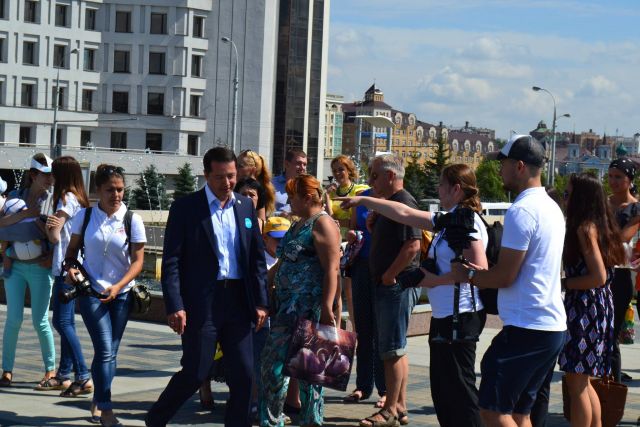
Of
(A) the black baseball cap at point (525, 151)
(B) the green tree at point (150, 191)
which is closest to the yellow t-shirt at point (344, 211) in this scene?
(A) the black baseball cap at point (525, 151)

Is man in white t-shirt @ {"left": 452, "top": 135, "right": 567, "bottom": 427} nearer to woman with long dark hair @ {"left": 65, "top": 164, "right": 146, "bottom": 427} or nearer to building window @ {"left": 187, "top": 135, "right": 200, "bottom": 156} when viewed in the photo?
woman with long dark hair @ {"left": 65, "top": 164, "right": 146, "bottom": 427}

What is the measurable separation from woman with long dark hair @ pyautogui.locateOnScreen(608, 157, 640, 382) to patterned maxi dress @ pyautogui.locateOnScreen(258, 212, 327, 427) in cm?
244

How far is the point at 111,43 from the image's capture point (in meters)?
90.0

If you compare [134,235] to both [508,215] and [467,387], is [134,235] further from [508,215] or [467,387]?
[508,215]

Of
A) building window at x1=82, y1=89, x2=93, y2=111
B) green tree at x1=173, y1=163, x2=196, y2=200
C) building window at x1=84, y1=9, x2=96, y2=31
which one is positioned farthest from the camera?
building window at x1=82, y1=89, x2=93, y2=111

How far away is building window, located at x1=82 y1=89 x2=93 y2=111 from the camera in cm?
8962

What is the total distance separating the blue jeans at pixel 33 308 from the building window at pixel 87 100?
81708 millimetres

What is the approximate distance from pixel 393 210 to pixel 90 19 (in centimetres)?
8625

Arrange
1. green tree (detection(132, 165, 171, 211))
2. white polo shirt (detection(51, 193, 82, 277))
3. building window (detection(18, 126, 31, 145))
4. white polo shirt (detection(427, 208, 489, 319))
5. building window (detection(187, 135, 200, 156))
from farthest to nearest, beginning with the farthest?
1. building window (detection(187, 135, 200, 156))
2. building window (detection(18, 126, 31, 145))
3. green tree (detection(132, 165, 171, 211))
4. white polo shirt (detection(51, 193, 82, 277))
5. white polo shirt (detection(427, 208, 489, 319))

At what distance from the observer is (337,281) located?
7602mm

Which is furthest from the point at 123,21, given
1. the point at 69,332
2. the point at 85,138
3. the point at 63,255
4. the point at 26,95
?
the point at 69,332

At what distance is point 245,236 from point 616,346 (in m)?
3.35

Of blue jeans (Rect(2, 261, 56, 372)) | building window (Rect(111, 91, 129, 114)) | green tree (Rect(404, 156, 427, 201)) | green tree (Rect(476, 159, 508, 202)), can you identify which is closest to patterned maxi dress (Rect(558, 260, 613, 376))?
blue jeans (Rect(2, 261, 56, 372))

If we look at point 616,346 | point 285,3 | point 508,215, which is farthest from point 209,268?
point 285,3
